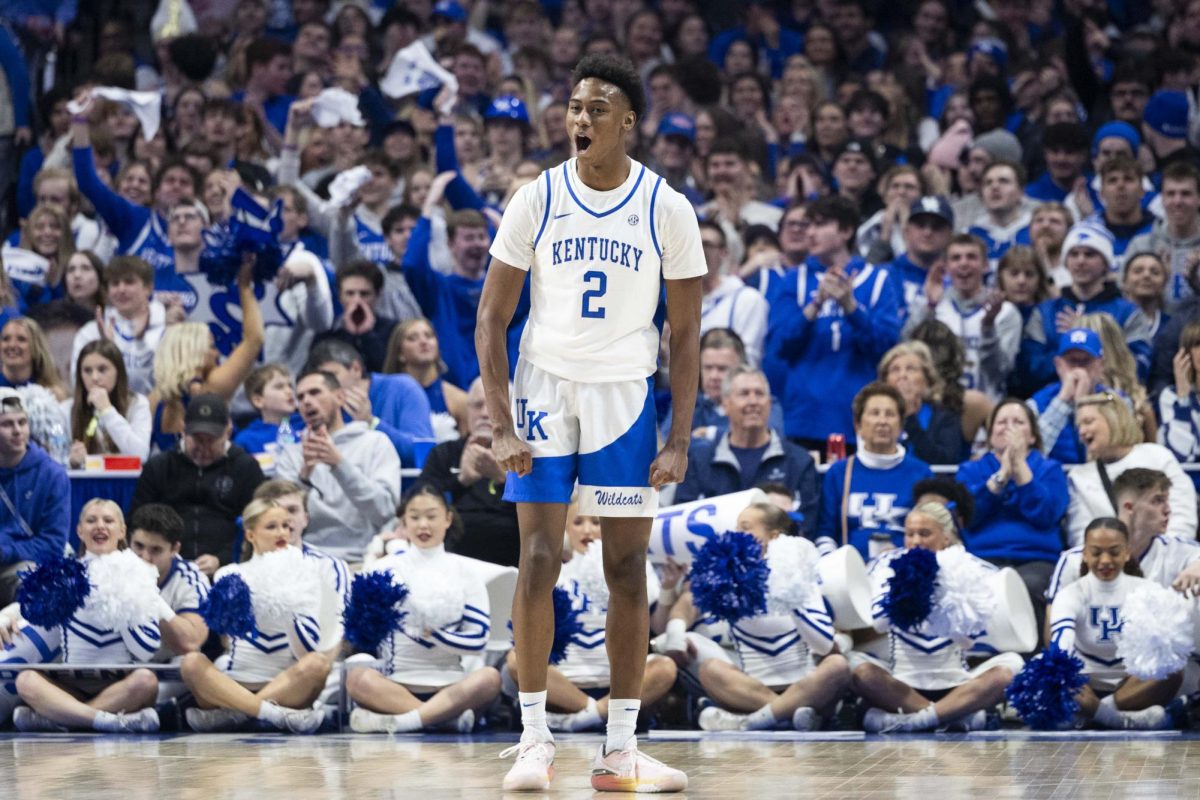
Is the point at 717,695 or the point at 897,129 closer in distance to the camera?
the point at 717,695

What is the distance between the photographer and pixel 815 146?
1391cm

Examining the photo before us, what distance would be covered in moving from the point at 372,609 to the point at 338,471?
1.61 metres

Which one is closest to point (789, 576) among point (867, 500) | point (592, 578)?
point (592, 578)

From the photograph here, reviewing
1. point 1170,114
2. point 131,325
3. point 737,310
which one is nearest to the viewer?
point 131,325

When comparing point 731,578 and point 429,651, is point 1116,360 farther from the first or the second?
point 429,651

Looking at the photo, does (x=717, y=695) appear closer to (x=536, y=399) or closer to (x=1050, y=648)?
(x=1050, y=648)

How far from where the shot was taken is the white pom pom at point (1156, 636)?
8.17m

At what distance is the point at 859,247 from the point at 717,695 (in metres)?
4.72

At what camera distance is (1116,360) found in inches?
406

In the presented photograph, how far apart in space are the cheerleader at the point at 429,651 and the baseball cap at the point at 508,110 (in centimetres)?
494

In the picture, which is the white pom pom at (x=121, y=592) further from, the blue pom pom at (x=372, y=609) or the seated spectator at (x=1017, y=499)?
the seated spectator at (x=1017, y=499)

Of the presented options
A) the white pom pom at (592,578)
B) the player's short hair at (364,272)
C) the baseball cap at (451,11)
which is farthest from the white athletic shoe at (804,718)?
the baseball cap at (451,11)

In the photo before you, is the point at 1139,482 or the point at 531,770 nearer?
the point at 531,770

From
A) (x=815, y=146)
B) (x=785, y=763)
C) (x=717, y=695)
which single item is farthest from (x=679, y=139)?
(x=785, y=763)
